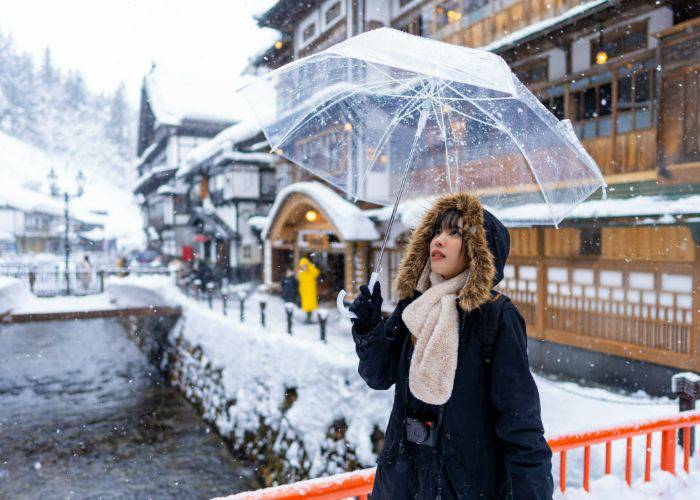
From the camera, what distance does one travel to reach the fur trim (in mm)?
1763

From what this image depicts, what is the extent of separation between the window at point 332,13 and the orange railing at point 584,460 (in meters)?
15.7

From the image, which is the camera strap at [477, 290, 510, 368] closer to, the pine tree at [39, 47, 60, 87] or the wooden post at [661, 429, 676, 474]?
the wooden post at [661, 429, 676, 474]

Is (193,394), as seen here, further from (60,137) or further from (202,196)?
(60,137)

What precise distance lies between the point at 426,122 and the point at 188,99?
32.1 m

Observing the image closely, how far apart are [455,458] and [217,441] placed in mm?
11725

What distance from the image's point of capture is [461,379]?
1.76 m

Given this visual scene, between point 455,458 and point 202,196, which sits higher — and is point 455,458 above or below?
below

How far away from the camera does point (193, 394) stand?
1449 centimetres

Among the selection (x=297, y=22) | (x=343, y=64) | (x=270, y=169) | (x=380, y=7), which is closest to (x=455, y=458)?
(x=343, y=64)

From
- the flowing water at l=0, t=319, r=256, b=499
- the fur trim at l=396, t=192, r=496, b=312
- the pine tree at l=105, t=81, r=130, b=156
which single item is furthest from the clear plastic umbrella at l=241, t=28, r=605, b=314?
the pine tree at l=105, t=81, r=130, b=156

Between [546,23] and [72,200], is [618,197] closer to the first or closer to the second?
[546,23]

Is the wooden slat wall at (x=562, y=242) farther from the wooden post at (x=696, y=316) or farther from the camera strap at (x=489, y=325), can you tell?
the camera strap at (x=489, y=325)

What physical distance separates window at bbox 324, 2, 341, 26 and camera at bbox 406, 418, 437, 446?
16.5 meters

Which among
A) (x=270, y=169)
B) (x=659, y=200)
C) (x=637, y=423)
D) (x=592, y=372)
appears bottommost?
(x=592, y=372)
